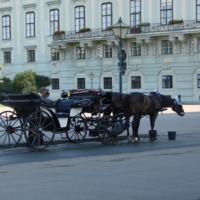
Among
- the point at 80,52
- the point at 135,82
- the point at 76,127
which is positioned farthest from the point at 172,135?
the point at 80,52

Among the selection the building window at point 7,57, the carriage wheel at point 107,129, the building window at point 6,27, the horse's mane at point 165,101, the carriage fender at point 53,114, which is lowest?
the carriage wheel at point 107,129

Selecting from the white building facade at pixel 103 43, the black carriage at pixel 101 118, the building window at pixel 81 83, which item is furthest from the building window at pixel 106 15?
the black carriage at pixel 101 118

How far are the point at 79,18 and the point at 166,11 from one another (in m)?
9.98

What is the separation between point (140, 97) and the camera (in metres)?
18.8

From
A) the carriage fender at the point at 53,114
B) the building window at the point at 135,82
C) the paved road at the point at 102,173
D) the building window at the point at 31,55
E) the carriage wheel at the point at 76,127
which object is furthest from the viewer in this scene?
the building window at the point at 31,55

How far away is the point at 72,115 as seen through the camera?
1716cm

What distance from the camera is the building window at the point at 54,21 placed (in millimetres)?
62344

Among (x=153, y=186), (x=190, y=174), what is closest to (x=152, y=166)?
(x=190, y=174)

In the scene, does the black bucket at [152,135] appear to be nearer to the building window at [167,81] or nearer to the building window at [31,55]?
the building window at [167,81]

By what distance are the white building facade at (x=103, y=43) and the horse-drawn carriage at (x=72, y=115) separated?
115 ft

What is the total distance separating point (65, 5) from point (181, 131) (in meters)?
40.6

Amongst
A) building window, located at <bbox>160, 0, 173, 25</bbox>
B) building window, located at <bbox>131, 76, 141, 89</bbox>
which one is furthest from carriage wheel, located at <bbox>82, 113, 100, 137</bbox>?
building window, located at <bbox>131, 76, 141, 89</bbox>

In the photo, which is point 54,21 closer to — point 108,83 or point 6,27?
point 6,27

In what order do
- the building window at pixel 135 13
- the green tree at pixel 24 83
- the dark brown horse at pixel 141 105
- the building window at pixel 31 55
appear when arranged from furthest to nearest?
the building window at pixel 31 55 → the building window at pixel 135 13 → the green tree at pixel 24 83 → the dark brown horse at pixel 141 105
